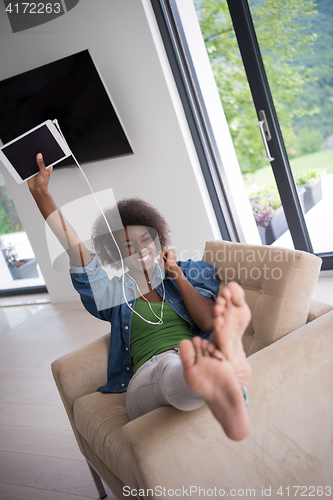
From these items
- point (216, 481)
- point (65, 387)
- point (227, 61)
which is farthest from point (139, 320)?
point (227, 61)

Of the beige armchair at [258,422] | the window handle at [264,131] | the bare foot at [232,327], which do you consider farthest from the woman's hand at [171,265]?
the window handle at [264,131]

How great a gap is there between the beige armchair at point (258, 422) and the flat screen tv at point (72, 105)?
1790 mm

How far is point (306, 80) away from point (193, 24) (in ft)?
2.70

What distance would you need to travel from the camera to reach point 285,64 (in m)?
2.58

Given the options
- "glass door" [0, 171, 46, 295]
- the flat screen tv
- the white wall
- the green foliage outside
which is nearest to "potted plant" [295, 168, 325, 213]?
the green foliage outside

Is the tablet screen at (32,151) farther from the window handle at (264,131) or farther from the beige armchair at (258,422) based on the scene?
the window handle at (264,131)

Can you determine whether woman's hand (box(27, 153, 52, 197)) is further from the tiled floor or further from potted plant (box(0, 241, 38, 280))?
potted plant (box(0, 241, 38, 280))

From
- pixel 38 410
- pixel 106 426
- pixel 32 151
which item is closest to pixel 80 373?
pixel 106 426

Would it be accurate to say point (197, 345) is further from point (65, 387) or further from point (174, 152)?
point (174, 152)

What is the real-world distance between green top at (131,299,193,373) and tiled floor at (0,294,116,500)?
1.97 ft

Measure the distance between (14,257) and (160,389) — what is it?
384 cm

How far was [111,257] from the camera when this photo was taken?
184 centimetres

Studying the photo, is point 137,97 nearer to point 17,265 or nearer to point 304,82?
point 304,82

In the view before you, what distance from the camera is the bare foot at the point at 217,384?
887 millimetres
